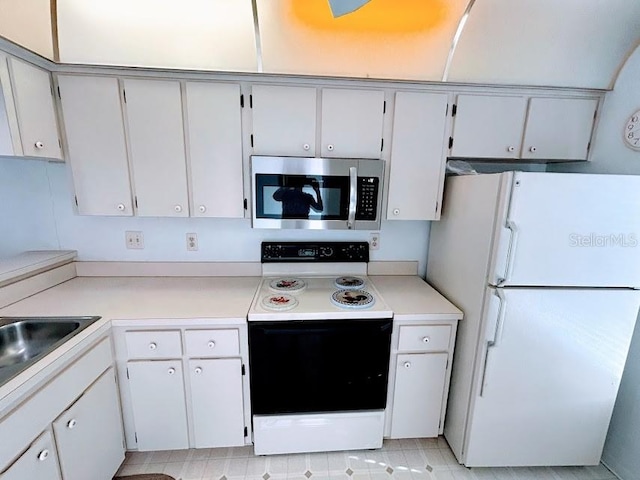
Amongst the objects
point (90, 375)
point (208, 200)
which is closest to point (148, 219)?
point (208, 200)

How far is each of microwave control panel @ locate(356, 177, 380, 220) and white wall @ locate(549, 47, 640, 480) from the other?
1.35 m

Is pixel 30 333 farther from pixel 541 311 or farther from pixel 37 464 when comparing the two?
pixel 541 311

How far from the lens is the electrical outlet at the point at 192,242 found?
2.02 metres

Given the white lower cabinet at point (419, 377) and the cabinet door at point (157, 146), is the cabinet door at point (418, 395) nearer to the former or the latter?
the white lower cabinet at point (419, 377)

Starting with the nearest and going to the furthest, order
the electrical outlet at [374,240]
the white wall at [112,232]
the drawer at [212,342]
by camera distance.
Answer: the drawer at [212,342]
the white wall at [112,232]
the electrical outlet at [374,240]

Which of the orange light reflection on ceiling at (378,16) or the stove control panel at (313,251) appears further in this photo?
the stove control panel at (313,251)

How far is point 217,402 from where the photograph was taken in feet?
5.20

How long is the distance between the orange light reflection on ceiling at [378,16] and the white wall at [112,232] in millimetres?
1183

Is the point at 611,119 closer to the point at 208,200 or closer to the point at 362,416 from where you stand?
the point at 362,416

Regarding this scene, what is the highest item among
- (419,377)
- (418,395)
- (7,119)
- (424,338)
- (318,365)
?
(7,119)

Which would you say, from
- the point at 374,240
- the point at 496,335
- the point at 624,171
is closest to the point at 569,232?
the point at 496,335

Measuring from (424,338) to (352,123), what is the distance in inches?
50.2

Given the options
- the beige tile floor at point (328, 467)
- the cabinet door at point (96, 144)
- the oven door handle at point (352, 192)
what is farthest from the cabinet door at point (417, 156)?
the cabinet door at point (96, 144)

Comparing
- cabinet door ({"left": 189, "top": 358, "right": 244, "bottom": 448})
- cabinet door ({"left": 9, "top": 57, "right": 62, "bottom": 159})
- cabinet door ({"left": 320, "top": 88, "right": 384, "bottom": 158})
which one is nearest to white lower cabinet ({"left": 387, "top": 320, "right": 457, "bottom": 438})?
cabinet door ({"left": 189, "top": 358, "right": 244, "bottom": 448})
